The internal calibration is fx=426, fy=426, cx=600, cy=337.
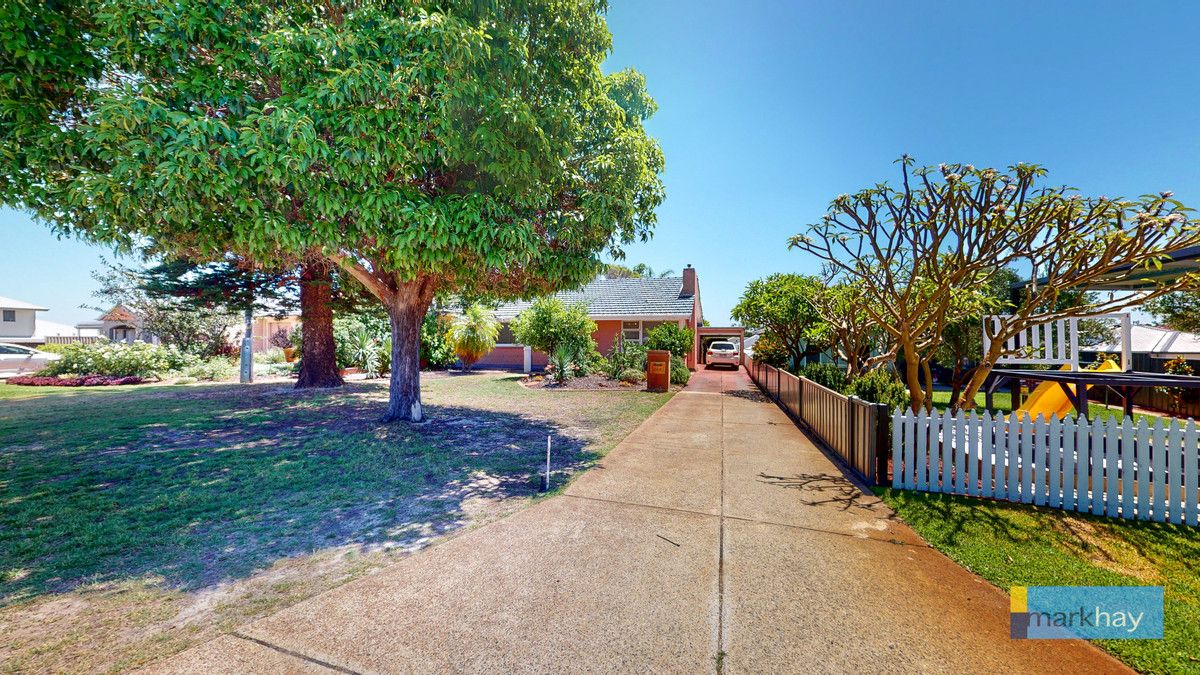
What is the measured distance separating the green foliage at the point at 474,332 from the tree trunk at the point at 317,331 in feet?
18.2

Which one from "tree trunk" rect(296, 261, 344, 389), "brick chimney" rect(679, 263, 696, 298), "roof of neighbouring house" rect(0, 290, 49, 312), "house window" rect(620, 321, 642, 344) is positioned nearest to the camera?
"tree trunk" rect(296, 261, 344, 389)

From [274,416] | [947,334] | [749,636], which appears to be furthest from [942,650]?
[947,334]

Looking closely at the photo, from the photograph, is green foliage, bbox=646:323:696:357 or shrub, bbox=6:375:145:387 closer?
shrub, bbox=6:375:145:387

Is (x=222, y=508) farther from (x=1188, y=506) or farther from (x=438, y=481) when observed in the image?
(x=1188, y=506)

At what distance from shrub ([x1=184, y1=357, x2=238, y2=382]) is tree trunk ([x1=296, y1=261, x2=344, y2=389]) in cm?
566

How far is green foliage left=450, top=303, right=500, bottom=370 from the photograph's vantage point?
18.8 m

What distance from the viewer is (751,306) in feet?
46.9

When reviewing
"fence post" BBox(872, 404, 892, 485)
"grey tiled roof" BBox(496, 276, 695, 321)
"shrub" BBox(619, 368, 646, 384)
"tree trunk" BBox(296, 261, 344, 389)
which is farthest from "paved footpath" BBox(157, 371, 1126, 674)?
"grey tiled roof" BBox(496, 276, 695, 321)

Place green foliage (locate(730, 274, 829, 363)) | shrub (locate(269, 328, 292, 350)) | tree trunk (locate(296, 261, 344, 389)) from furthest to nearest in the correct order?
1. shrub (locate(269, 328, 292, 350))
2. tree trunk (locate(296, 261, 344, 389))
3. green foliage (locate(730, 274, 829, 363))

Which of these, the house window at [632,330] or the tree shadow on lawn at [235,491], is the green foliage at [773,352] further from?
the tree shadow on lawn at [235,491]

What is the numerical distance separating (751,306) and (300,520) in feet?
43.5

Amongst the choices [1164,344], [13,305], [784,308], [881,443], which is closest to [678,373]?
[784,308]
